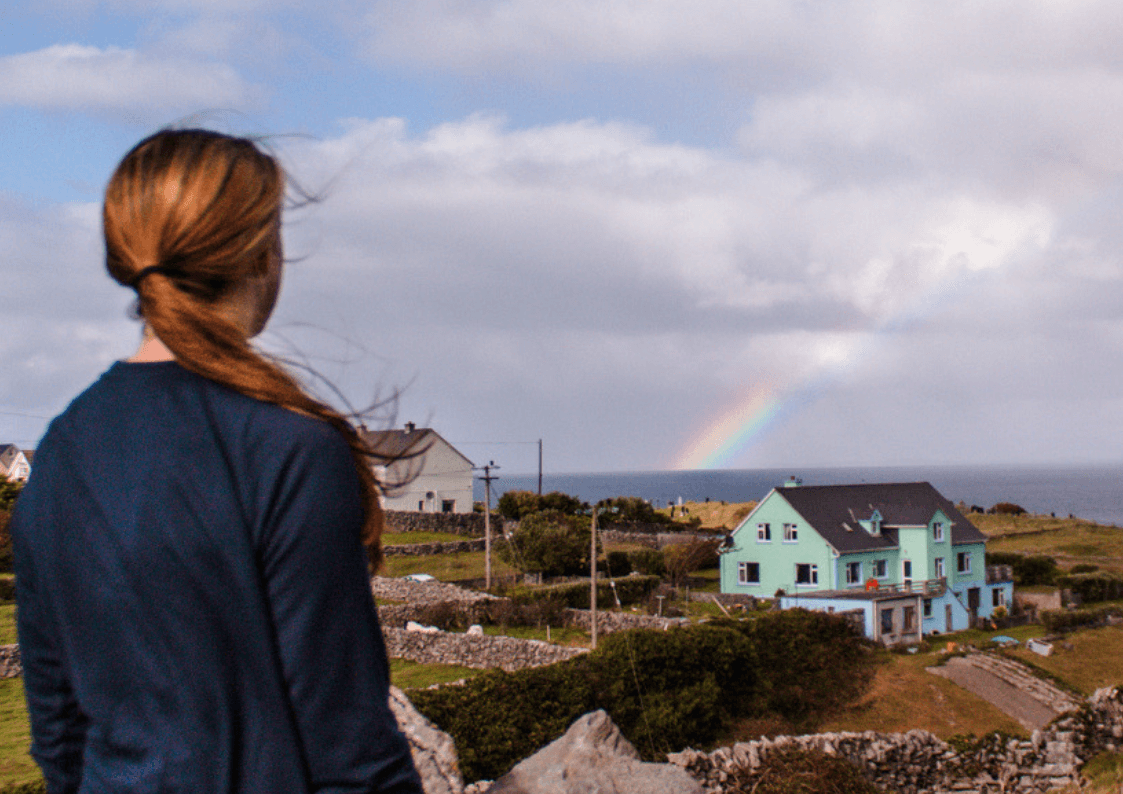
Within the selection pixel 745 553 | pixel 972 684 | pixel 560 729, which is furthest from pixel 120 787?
pixel 745 553

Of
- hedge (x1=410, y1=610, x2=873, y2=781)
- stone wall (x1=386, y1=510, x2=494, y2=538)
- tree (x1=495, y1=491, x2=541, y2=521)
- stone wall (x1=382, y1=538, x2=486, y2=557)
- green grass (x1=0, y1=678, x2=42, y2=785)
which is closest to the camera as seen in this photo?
green grass (x1=0, y1=678, x2=42, y2=785)

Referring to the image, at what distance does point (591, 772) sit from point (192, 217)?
883cm

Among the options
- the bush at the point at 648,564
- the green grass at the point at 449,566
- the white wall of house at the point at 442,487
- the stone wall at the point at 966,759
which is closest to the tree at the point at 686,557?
the bush at the point at 648,564

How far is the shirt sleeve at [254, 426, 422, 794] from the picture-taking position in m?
1.37

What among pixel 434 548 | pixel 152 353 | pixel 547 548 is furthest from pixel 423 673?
pixel 152 353

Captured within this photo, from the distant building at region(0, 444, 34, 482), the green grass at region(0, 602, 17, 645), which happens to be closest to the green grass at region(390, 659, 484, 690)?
the green grass at region(0, 602, 17, 645)

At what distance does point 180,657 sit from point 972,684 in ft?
118

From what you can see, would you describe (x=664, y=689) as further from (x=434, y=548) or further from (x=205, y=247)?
(x=434, y=548)

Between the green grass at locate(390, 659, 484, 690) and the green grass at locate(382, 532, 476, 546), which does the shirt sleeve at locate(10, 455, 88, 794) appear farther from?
the green grass at locate(382, 532, 476, 546)

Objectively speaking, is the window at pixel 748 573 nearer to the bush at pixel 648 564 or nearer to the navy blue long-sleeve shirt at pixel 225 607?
the bush at pixel 648 564

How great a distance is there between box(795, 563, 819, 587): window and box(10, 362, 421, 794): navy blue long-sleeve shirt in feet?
153

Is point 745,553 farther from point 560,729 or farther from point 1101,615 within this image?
point 560,729

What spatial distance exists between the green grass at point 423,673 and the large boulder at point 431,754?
12.3 m

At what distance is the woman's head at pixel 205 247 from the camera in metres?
1.47
